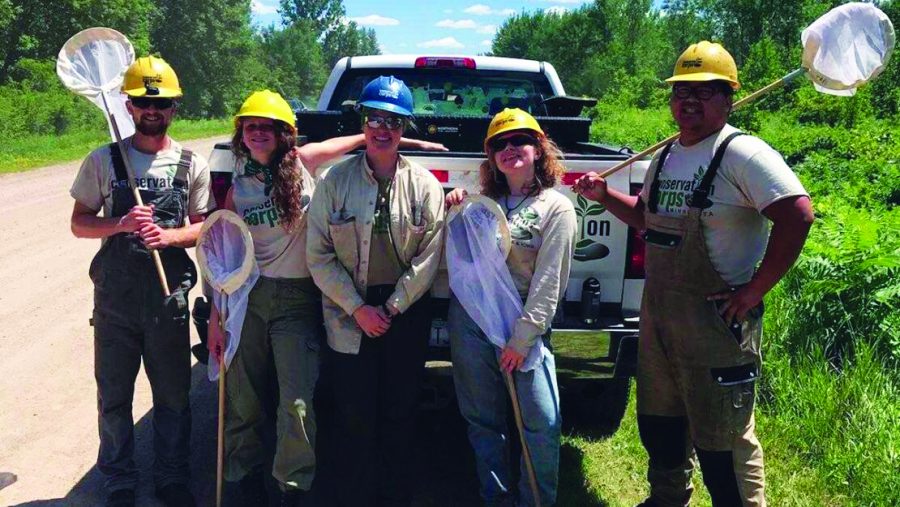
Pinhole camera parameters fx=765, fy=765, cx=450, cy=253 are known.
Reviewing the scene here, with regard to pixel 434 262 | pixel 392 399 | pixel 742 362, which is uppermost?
pixel 434 262

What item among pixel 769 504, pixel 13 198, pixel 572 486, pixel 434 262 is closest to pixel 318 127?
pixel 434 262

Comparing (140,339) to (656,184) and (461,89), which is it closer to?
(656,184)

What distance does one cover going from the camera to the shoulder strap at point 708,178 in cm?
292

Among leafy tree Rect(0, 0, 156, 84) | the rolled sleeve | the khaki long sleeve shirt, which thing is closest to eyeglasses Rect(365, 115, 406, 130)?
the khaki long sleeve shirt

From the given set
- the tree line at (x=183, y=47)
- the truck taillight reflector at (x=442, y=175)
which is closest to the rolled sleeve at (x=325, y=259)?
the truck taillight reflector at (x=442, y=175)

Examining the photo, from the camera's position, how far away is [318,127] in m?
4.80

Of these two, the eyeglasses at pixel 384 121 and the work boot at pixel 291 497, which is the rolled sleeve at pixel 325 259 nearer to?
the eyeglasses at pixel 384 121

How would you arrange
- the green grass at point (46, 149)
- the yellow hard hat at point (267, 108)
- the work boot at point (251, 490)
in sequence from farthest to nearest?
the green grass at point (46, 149) < the work boot at point (251, 490) < the yellow hard hat at point (267, 108)

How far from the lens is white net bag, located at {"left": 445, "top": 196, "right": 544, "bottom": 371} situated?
126 inches

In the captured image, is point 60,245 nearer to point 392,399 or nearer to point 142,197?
point 142,197

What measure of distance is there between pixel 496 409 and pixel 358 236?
97cm

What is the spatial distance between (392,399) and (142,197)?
58.5 inches

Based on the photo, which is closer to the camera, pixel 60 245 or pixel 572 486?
pixel 572 486

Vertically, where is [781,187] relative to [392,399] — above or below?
above
